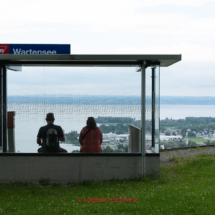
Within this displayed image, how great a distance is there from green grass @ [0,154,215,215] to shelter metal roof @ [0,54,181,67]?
2942mm

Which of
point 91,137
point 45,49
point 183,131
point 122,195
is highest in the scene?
point 45,49

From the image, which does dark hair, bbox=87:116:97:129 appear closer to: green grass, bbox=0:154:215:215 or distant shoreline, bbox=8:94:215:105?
distant shoreline, bbox=8:94:215:105

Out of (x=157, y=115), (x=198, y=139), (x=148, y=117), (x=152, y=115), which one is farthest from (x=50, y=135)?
(x=198, y=139)

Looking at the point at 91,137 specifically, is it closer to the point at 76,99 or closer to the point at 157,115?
the point at 76,99

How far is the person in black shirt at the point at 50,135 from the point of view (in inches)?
372

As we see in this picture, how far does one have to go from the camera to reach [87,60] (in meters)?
9.21

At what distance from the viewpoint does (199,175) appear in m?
10.0

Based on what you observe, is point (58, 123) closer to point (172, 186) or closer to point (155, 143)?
point (155, 143)

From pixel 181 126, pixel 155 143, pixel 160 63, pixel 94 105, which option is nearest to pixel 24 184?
pixel 94 105

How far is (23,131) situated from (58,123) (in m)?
0.93

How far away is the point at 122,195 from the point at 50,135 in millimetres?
2914

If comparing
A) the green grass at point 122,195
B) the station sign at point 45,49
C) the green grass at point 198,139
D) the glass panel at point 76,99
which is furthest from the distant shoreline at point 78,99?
the green grass at point 198,139

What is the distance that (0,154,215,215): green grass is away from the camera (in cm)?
651

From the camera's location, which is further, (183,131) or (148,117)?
(183,131)
